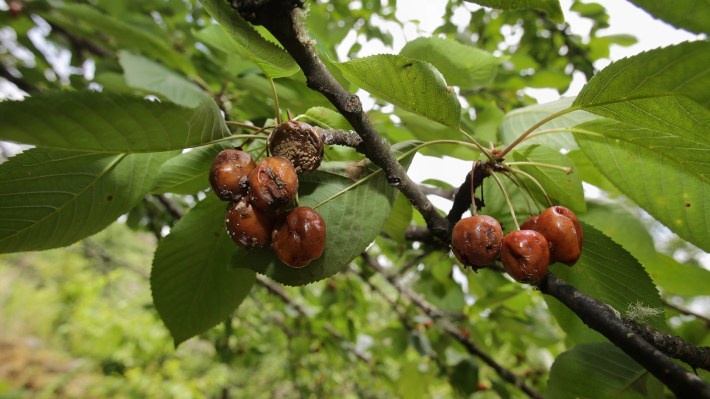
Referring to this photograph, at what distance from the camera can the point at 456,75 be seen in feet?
5.25

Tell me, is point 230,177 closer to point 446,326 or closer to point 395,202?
point 395,202

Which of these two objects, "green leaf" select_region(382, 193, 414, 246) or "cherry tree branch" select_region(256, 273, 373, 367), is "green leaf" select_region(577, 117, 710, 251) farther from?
"cherry tree branch" select_region(256, 273, 373, 367)

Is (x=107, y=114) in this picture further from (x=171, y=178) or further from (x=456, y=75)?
(x=456, y=75)

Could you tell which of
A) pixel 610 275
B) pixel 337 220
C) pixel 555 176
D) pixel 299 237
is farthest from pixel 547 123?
pixel 299 237

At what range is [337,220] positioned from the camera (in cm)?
105

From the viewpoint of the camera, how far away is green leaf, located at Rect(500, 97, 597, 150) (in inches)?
57.6

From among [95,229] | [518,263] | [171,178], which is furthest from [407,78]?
[95,229]

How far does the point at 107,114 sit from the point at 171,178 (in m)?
0.49

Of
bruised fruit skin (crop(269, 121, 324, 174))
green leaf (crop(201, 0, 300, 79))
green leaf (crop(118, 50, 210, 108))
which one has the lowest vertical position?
green leaf (crop(118, 50, 210, 108))

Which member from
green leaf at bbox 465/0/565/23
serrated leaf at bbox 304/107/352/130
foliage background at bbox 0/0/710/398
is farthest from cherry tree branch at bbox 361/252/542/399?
green leaf at bbox 465/0/565/23

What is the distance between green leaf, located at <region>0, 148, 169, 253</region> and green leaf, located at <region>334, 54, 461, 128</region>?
0.60m

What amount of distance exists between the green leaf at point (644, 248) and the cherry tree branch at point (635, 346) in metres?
0.77

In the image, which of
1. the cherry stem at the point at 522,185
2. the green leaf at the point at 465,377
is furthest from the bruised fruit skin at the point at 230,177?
the green leaf at the point at 465,377

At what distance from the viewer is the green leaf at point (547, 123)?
1.46 m
